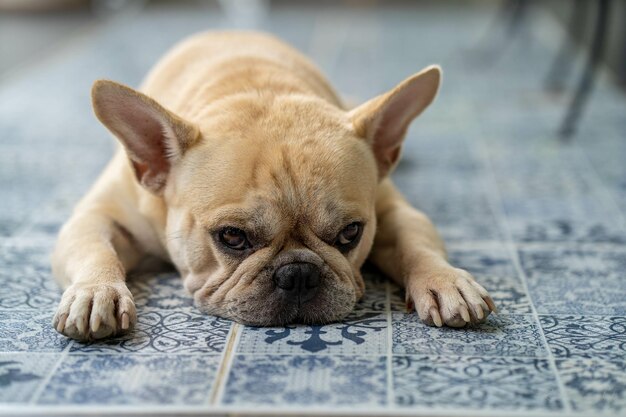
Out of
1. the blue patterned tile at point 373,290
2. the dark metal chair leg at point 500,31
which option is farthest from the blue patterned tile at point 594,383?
the dark metal chair leg at point 500,31

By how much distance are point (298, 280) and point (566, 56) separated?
422 cm

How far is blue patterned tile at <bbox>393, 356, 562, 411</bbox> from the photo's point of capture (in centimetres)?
185

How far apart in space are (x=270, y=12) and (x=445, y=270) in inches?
236

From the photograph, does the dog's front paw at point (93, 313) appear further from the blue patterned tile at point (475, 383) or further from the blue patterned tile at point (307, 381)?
the blue patterned tile at point (475, 383)

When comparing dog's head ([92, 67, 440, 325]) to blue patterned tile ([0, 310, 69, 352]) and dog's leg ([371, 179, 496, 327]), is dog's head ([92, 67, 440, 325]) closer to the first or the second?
dog's leg ([371, 179, 496, 327])

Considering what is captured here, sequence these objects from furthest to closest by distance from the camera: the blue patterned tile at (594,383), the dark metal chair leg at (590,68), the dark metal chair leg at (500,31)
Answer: the dark metal chair leg at (500,31), the dark metal chair leg at (590,68), the blue patterned tile at (594,383)

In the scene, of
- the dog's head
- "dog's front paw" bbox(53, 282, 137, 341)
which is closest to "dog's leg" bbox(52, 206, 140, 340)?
"dog's front paw" bbox(53, 282, 137, 341)

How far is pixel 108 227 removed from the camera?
2.60 m

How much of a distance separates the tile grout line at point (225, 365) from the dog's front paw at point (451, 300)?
494 mm

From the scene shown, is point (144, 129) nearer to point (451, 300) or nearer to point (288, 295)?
point (288, 295)

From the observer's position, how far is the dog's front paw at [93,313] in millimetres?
2105

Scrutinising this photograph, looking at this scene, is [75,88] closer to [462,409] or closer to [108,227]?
[108,227]

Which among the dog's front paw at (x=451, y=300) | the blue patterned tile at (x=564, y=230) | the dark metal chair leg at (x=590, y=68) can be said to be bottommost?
the dog's front paw at (x=451, y=300)

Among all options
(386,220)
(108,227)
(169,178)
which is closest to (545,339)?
(386,220)
